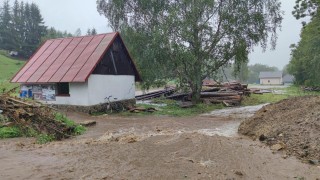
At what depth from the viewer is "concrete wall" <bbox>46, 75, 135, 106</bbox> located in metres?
20.2

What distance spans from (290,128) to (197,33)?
1404cm

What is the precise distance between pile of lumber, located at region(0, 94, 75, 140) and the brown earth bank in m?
7.54

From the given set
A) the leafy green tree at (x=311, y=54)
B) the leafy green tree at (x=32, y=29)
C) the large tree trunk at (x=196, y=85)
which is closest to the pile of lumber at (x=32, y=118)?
the large tree trunk at (x=196, y=85)

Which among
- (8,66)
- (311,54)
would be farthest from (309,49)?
(8,66)


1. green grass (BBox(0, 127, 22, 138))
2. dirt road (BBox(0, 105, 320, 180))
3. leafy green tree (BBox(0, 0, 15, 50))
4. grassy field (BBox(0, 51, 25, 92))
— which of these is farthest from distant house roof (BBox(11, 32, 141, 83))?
leafy green tree (BBox(0, 0, 15, 50))

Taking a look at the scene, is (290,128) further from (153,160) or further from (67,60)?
(67,60)

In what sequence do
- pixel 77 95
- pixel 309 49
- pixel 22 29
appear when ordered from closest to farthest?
pixel 77 95 → pixel 309 49 → pixel 22 29

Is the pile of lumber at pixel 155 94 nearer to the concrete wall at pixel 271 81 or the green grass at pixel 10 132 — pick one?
the green grass at pixel 10 132

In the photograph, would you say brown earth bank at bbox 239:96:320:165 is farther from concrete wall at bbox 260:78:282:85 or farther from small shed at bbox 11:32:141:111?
concrete wall at bbox 260:78:282:85

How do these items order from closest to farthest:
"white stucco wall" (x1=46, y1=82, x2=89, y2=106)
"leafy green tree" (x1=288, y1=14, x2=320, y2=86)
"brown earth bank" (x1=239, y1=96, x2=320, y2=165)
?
"brown earth bank" (x1=239, y1=96, x2=320, y2=165) → "white stucco wall" (x1=46, y1=82, x2=89, y2=106) → "leafy green tree" (x1=288, y1=14, x2=320, y2=86)

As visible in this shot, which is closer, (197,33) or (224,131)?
(224,131)

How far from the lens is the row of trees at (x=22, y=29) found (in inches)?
2913

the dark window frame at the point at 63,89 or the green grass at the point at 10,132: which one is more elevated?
the dark window frame at the point at 63,89

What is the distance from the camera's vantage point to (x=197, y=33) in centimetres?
2342
